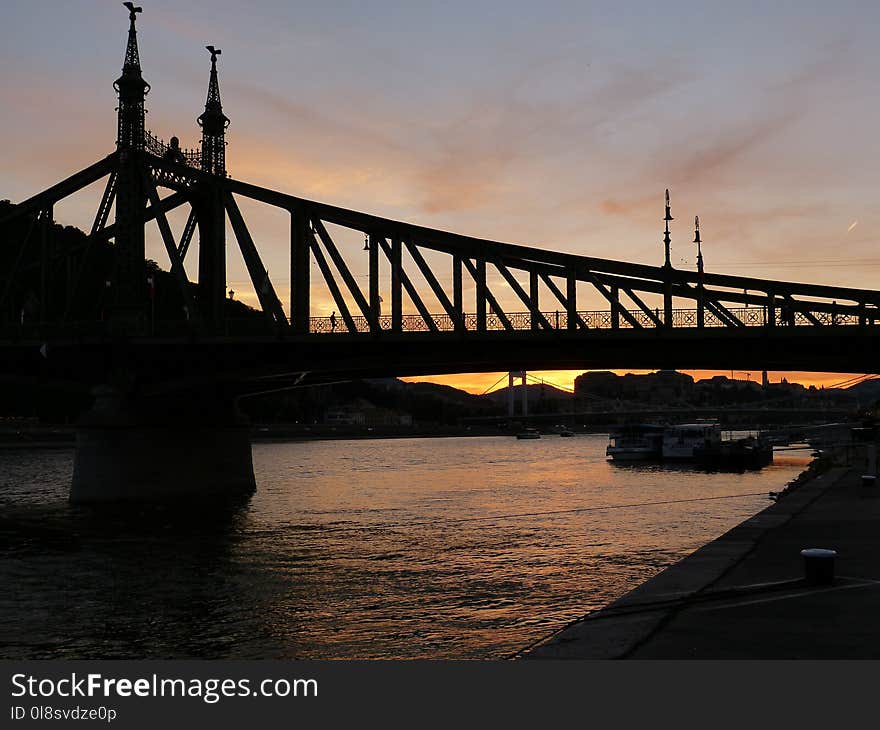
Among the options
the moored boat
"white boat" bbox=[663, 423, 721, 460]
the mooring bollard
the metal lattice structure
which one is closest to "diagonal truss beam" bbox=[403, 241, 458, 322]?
the metal lattice structure

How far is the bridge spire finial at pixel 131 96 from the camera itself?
69938 millimetres

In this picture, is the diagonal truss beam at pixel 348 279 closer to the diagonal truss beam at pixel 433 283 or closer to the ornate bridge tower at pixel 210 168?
the diagonal truss beam at pixel 433 283

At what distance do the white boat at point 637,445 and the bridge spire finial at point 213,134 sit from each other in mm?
67079

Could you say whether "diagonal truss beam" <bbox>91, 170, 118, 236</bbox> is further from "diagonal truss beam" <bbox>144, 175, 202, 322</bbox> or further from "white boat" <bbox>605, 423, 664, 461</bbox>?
"white boat" <bbox>605, 423, 664, 461</bbox>

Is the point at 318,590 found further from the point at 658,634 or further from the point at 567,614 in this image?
the point at 658,634

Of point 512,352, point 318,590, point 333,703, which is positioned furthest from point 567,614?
point 512,352

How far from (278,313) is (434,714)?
49.2 m

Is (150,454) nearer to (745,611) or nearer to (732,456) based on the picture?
(745,611)

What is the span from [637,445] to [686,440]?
36.8 ft

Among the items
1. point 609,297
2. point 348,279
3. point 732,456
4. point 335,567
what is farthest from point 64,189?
point 732,456

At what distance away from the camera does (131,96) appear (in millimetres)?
71000

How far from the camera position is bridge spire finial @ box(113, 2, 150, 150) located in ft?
229

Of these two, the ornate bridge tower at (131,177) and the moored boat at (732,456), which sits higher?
the ornate bridge tower at (131,177)

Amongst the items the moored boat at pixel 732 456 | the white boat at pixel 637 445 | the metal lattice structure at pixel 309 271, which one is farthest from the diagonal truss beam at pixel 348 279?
the white boat at pixel 637 445
